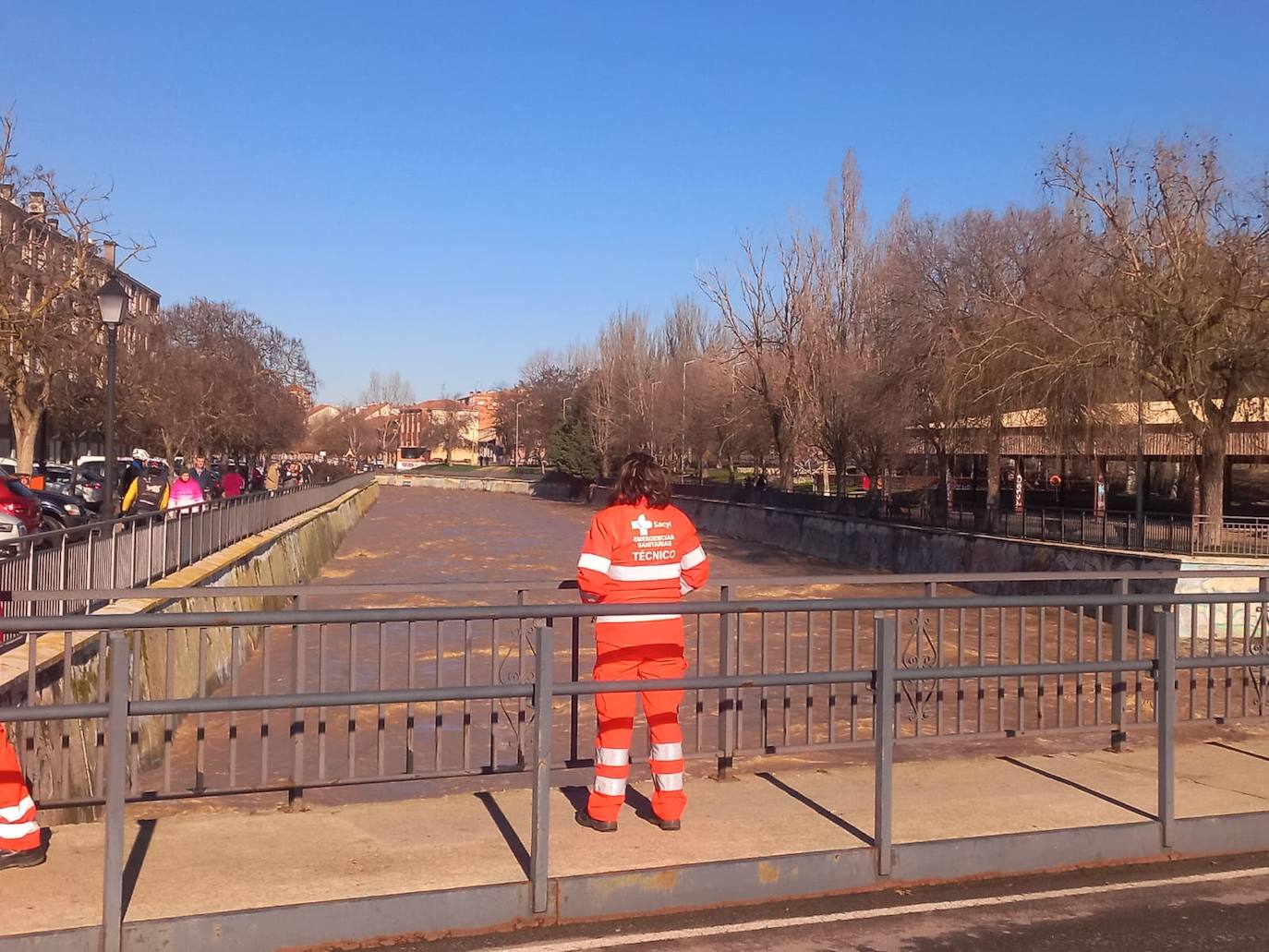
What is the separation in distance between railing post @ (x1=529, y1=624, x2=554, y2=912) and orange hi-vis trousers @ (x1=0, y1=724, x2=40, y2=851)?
2031 millimetres

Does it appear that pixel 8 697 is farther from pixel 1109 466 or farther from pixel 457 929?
pixel 1109 466

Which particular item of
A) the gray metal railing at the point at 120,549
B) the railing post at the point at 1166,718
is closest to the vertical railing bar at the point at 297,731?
the gray metal railing at the point at 120,549

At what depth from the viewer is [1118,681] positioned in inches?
308

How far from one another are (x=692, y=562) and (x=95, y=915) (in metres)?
3.00

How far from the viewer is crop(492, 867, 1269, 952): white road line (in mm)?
5004

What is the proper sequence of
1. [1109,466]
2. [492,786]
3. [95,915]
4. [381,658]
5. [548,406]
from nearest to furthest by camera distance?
[95,915]
[381,658]
[492,786]
[1109,466]
[548,406]

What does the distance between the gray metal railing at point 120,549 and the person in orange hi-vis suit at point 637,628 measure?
9.10ft

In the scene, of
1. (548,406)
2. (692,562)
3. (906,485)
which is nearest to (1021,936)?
(692,562)

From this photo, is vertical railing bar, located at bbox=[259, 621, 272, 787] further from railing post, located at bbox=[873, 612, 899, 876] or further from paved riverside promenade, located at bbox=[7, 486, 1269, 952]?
railing post, located at bbox=[873, 612, 899, 876]

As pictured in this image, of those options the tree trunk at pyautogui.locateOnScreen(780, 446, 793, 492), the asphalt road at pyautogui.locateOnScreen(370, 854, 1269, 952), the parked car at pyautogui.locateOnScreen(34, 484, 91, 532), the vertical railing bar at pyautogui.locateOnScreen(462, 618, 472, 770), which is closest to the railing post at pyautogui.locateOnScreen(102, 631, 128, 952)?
the asphalt road at pyautogui.locateOnScreen(370, 854, 1269, 952)

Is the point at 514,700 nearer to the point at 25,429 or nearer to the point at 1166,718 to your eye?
the point at 1166,718

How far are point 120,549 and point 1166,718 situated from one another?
36.7ft

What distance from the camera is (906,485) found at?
172 ft

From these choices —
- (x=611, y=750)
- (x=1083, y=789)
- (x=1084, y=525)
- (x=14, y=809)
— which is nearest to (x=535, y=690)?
(x=611, y=750)
